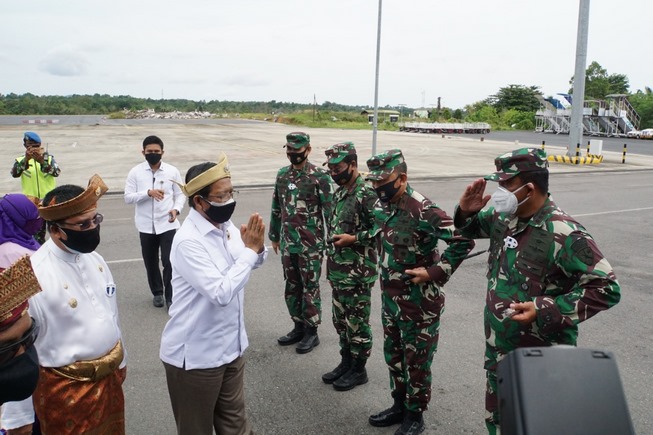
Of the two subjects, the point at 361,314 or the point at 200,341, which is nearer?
the point at 200,341

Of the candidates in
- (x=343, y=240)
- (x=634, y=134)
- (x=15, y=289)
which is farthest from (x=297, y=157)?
(x=634, y=134)

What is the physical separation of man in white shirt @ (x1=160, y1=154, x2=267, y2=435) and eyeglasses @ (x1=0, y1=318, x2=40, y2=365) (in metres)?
0.93

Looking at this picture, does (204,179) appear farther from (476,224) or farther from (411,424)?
(411,424)

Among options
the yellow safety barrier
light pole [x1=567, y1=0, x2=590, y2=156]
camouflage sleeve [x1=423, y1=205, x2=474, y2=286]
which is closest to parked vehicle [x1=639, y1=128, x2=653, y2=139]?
the yellow safety barrier

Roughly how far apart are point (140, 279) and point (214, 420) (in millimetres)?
4485

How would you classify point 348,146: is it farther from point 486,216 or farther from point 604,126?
point 604,126

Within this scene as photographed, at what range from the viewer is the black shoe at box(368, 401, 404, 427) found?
391cm

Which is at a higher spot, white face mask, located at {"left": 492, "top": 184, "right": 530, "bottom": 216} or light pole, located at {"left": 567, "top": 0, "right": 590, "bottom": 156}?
light pole, located at {"left": 567, "top": 0, "right": 590, "bottom": 156}

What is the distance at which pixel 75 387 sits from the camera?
106 inches

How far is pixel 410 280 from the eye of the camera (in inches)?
142

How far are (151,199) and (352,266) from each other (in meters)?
2.91

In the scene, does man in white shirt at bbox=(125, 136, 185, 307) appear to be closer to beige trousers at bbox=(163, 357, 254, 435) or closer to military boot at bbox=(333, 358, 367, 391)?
military boot at bbox=(333, 358, 367, 391)

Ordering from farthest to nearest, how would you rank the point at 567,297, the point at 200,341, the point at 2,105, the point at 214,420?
the point at 2,105 → the point at 214,420 → the point at 200,341 → the point at 567,297

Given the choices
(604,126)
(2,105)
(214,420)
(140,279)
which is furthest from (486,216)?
(2,105)
